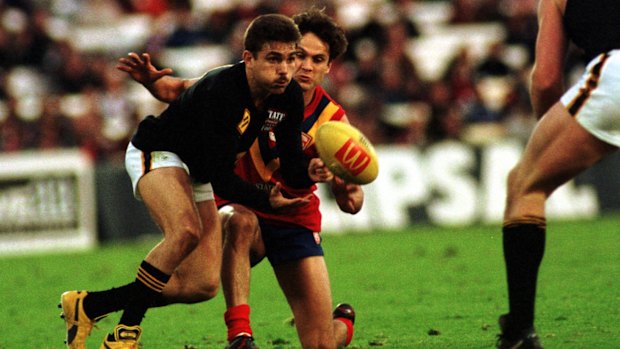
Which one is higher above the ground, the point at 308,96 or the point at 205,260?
the point at 308,96

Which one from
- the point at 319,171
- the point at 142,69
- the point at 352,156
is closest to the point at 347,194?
the point at 319,171

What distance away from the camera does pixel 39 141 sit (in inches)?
687

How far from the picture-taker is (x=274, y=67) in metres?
5.82

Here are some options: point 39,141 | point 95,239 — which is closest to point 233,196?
point 95,239

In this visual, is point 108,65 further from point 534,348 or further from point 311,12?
point 534,348

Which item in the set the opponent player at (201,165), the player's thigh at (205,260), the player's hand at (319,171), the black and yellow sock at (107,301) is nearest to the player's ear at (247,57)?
the opponent player at (201,165)

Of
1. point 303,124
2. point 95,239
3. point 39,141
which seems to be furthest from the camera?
point 39,141

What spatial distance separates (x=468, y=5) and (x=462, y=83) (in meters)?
2.23

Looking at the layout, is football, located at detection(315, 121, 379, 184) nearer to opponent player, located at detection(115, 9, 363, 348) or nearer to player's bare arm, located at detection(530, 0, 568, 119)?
opponent player, located at detection(115, 9, 363, 348)

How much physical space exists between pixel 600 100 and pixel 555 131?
0.24m

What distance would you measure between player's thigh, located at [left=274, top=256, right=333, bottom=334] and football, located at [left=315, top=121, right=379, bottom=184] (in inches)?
33.4

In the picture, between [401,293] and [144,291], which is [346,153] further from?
[401,293]

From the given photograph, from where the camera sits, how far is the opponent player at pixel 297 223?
20.6 ft

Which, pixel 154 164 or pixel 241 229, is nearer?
pixel 154 164
